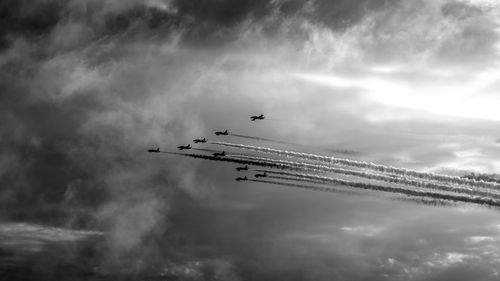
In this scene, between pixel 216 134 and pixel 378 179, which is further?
pixel 216 134

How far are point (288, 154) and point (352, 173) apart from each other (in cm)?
1649

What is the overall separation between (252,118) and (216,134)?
1035cm

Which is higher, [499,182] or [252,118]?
[252,118]

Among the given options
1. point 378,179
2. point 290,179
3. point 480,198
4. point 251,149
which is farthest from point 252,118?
point 480,198

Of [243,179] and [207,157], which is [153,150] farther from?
[207,157]

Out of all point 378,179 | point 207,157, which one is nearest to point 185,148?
point 207,157

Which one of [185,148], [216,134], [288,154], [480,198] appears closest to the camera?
[480,198]

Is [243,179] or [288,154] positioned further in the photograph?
[243,179]

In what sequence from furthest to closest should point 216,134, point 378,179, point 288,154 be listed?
point 216,134
point 288,154
point 378,179

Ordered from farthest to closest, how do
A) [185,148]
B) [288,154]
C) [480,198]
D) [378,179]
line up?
1. [185,148]
2. [288,154]
3. [378,179]
4. [480,198]

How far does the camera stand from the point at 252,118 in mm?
163750

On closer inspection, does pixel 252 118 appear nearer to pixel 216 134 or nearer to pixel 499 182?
pixel 216 134

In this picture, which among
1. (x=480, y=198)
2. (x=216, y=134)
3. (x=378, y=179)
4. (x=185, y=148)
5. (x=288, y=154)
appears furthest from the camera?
(x=185, y=148)

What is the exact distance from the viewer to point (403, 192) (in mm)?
118750
